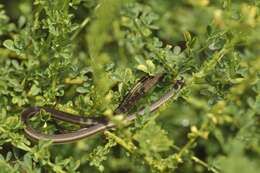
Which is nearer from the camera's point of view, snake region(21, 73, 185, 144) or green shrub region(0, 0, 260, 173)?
green shrub region(0, 0, 260, 173)

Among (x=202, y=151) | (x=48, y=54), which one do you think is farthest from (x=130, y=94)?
(x=202, y=151)

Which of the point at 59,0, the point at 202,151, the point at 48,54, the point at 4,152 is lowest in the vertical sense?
the point at 202,151

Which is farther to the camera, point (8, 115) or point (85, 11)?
point (85, 11)

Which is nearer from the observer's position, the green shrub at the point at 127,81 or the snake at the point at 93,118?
the green shrub at the point at 127,81

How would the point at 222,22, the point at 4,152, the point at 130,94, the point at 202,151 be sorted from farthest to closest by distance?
the point at 202,151
the point at 4,152
the point at 130,94
the point at 222,22

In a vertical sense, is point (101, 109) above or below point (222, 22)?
below

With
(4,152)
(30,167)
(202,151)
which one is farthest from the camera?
(202,151)

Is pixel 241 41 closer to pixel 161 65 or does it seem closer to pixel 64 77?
pixel 161 65

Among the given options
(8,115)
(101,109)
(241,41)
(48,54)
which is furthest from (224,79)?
(8,115)
